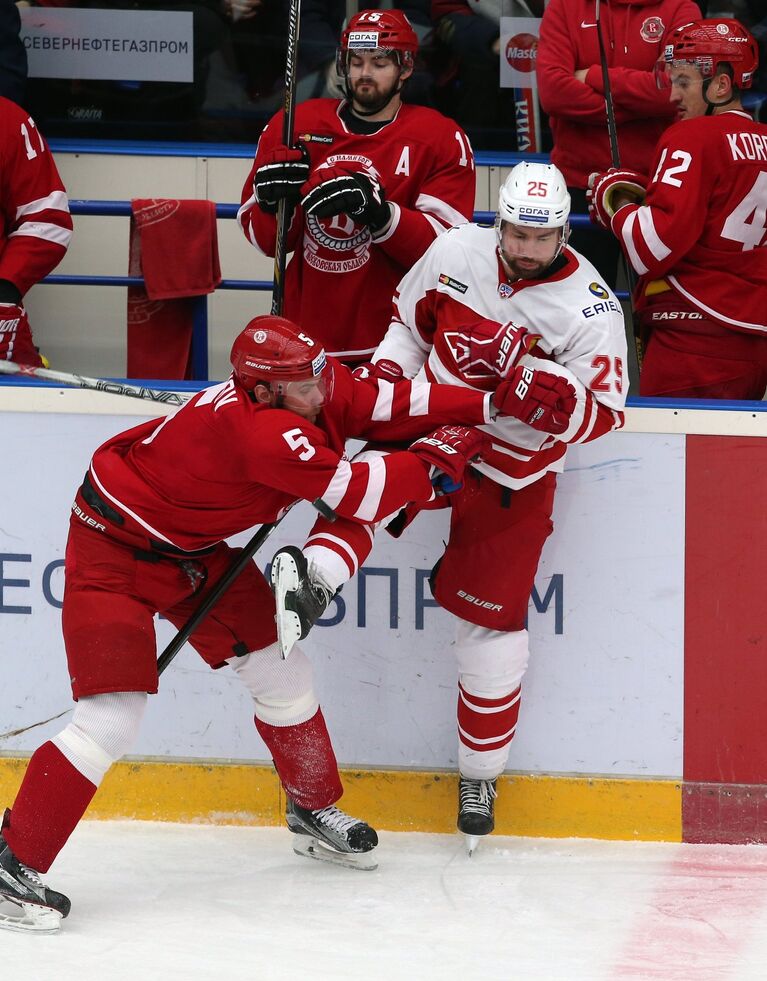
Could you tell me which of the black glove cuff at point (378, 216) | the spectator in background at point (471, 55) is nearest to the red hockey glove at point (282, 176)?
the black glove cuff at point (378, 216)

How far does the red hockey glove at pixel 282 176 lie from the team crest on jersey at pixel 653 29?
3.87 feet

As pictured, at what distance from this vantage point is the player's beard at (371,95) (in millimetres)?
3363

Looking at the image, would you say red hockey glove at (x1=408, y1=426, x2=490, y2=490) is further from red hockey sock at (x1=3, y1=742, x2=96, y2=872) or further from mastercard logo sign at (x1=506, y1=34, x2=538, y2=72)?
mastercard logo sign at (x1=506, y1=34, x2=538, y2=72)

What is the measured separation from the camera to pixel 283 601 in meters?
2.60

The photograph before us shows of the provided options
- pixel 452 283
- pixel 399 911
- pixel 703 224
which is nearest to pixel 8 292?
pixel 452 283

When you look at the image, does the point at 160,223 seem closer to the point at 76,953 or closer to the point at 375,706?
the point at 375,706

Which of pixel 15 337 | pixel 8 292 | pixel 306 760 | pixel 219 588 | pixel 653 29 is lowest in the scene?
pixel 306 760

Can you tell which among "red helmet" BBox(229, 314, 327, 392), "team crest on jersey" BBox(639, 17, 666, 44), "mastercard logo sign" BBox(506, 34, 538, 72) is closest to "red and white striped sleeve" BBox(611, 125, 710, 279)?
"team crest on jersey" BBox(639, 17, 666, 44)

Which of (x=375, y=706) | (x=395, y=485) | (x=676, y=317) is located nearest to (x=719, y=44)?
(x=676, y=317)

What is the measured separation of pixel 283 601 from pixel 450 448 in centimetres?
41

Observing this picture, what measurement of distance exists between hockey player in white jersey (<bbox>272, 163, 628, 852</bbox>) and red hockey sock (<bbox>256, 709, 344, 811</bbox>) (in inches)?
11.3

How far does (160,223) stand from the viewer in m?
3.85

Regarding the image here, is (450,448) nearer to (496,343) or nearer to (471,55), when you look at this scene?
(496,343)

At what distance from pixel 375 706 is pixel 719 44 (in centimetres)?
160
